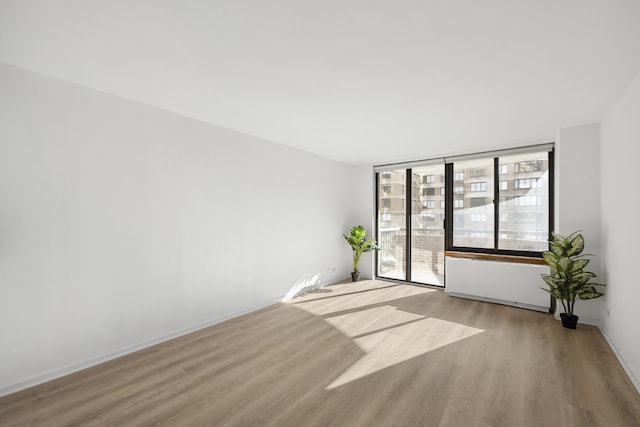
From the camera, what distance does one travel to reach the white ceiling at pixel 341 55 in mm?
1673

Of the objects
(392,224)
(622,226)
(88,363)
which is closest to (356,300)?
(392,224)

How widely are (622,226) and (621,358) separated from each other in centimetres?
132

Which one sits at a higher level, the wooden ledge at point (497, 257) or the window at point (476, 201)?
the window at point (476, 201)

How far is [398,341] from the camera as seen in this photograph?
10.6 ft

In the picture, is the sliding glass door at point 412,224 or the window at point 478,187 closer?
the window at point 478,187

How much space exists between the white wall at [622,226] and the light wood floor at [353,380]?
0.28 metres

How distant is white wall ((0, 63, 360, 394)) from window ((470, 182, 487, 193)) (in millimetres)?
3654

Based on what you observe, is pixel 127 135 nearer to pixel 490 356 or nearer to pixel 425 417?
pixel 425 417

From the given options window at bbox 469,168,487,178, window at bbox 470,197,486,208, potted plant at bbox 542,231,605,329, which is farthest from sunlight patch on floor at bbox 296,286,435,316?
window at bbox 469,168,487,178

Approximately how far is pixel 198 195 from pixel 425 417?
3280 millimetres

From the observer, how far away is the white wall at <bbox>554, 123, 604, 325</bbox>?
367 centimetres

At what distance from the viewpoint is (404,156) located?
5531mm

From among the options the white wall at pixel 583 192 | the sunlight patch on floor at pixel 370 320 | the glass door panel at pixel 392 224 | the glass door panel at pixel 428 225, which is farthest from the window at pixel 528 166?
the sunlight patch on floor at pixel 370 320

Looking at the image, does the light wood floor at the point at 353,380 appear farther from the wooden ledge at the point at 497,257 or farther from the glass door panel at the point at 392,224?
the glass door panel at the point at 392,224
